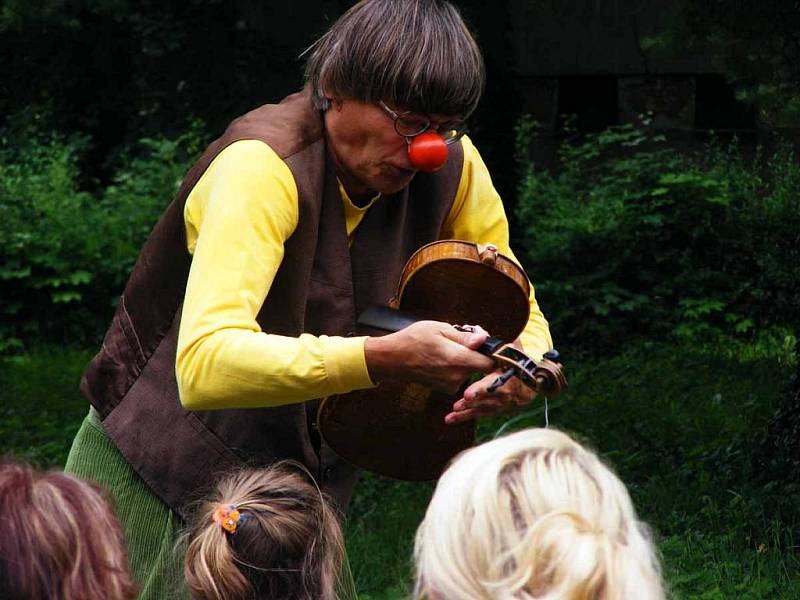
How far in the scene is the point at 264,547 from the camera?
2.40 m

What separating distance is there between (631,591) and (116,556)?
0.73 meters

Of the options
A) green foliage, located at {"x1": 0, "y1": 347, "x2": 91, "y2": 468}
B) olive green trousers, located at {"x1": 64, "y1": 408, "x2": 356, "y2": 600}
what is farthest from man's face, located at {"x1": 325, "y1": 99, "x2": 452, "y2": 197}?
green foliage, located at {"x1": 0, "y1": 347, "x2": 91, "y2": 468}

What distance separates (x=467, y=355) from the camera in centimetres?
251

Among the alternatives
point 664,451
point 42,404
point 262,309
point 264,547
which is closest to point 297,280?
point 262,309

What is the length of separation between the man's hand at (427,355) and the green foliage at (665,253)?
596cm

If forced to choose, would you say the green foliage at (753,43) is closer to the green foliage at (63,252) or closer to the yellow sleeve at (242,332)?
the yellow sleeve at (242,332)

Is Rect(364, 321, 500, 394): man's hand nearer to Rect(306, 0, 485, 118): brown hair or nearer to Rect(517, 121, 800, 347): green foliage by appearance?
Rect(306, 0, 485, 118): brown hair

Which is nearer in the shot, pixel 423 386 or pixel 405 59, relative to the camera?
pixel 405 59

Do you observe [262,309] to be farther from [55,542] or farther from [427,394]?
[55,542]

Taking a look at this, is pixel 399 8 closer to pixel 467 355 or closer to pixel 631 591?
pixel 467 355

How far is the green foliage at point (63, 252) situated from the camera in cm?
871

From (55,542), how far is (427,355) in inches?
35.2

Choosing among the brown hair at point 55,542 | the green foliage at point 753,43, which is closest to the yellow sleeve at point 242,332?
the brown hair at point 55,542

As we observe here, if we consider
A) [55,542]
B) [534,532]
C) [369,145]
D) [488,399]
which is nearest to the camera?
[534,532]
